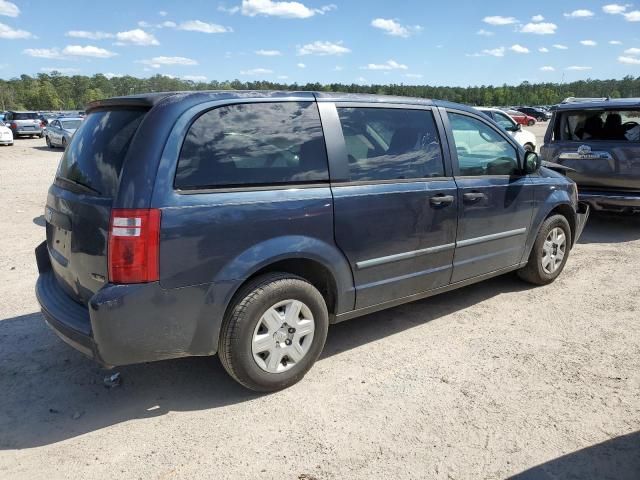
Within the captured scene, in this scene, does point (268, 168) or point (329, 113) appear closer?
point (268, 168)

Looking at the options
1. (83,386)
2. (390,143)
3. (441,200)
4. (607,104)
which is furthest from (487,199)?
(607,104)

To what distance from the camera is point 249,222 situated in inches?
116

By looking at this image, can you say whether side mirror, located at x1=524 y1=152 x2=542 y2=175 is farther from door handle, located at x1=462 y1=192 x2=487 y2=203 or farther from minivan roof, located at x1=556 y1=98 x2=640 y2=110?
minivan roof, located at x1=556 y1=98 x2=640 y2=110

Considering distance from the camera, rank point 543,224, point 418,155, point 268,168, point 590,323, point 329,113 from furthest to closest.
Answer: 1. point 543,224
2. point 590,323
3. point 418,155
4. point 329,113
5. point 268,168

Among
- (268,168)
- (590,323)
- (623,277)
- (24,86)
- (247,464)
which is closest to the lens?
(247,464)

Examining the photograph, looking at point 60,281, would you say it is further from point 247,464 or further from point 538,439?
point 538,439

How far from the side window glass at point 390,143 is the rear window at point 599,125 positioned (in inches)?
186

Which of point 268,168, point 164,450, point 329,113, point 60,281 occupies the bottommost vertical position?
point 164,450

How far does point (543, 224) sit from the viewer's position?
16.2 feet

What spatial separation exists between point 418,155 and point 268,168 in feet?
4.34

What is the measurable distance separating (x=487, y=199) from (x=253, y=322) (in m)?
2.31

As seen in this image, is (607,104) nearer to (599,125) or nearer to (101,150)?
(599,125)

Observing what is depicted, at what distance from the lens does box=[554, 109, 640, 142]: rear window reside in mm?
7328

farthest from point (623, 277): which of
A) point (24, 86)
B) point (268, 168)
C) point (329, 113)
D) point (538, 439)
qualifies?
point (24, 86)
